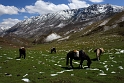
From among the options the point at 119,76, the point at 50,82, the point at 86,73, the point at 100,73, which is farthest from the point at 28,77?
the point at 119,76

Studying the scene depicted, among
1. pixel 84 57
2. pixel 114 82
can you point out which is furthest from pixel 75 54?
pixel 114 82

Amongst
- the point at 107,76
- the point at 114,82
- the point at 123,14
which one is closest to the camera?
the point at 114,82

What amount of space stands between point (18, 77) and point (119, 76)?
12.4 meters

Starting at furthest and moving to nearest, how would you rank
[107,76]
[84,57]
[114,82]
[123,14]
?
[123,14] < [84,57] < [107,76] < [114,82]

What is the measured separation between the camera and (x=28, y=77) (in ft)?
75.2

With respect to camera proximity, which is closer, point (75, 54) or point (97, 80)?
point (97, 80)

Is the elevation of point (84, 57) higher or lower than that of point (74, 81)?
higher

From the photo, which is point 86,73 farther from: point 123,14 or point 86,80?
point 123,14

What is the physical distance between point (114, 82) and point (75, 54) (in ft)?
30.4

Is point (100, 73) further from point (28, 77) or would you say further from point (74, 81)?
point (28, 77)

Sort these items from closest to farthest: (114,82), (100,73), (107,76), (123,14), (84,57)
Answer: (114,82), (107,76), (100,73), (84,57), (123,14)

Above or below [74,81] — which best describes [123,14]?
above

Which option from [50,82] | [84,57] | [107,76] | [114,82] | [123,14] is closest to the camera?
[50,82]

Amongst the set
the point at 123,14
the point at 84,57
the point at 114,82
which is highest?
the point at 123,14
